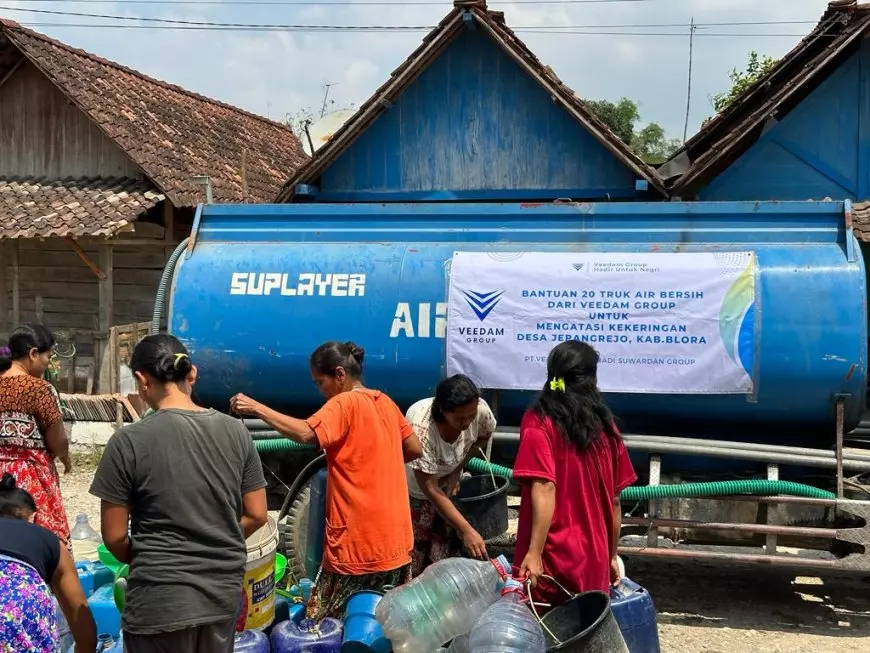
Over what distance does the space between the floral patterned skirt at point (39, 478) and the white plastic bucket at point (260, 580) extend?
98 centimetres

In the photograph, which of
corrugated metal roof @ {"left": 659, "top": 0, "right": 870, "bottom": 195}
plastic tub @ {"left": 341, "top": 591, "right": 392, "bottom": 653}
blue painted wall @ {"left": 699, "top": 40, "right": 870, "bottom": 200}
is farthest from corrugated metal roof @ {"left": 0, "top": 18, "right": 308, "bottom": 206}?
plastic tub @ {"left": 341, "top": 591, "right": 392, "bottom": 653}

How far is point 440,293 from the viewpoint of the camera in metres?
5.51

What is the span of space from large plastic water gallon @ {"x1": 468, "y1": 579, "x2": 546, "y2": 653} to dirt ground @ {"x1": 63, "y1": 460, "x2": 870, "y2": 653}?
2017 mm

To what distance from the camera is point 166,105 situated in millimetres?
14539

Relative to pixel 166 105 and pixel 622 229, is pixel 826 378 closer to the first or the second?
pixel 622 229

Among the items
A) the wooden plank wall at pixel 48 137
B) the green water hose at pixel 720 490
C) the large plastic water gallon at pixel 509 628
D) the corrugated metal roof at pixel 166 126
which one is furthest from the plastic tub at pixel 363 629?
the wooden plank wall at pixel 48 137

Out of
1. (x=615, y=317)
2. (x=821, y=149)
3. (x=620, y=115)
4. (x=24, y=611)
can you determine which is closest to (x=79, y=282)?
(x=615, y=317)

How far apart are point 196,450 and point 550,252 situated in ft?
10.6

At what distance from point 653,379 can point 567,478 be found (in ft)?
7.14

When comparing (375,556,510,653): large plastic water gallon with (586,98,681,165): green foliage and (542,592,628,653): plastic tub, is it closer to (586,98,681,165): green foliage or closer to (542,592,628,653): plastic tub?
(542,592,628,653): plastic tub

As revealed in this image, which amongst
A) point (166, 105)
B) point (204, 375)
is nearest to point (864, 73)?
point (204, 375)

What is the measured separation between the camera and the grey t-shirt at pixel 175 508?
2717 millimetres

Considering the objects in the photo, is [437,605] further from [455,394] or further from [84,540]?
[84,540]

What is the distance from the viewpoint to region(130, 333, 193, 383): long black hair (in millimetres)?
2814
